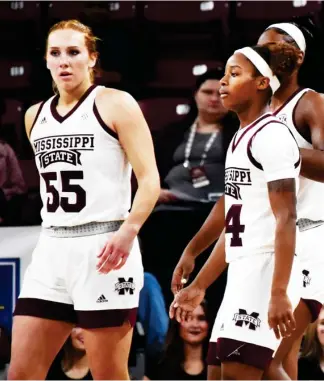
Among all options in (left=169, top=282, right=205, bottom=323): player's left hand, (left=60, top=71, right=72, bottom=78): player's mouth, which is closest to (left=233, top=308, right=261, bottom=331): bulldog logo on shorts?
(left=169, top=282, right=205, bottom=323): player's left hand

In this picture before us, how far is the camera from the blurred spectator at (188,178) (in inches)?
243

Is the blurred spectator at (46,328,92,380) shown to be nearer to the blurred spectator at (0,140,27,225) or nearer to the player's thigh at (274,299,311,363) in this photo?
the blurred spectator at (0,140,27,225)

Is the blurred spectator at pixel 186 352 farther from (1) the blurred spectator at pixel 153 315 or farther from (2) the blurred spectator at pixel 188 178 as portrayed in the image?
(2) the blurred spectator at pixel 188 178

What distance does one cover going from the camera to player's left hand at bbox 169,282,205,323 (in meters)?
3.85

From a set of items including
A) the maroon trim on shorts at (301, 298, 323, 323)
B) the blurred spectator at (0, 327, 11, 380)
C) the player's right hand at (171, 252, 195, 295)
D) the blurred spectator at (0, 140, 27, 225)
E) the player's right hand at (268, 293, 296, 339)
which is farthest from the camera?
the blurred spectator at (0, 140, 27, 225)

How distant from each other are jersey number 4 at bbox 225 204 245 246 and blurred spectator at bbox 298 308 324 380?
218 cm

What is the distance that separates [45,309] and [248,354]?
0.83m

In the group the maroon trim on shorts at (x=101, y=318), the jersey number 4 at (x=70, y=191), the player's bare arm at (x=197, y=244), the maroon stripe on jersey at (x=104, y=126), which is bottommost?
the maroon trim on shorts at (x=101, y=318)

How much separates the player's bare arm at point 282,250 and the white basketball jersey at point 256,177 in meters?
0.05

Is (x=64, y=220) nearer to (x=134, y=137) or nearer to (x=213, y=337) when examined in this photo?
(x=134, y=137)

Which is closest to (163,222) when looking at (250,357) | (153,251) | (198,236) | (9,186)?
(153,251)

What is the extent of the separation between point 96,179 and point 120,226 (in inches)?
8.1

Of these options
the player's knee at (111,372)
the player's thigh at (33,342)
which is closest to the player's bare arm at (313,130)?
the player's knee at (111,372)

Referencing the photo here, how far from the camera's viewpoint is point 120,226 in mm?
3838
